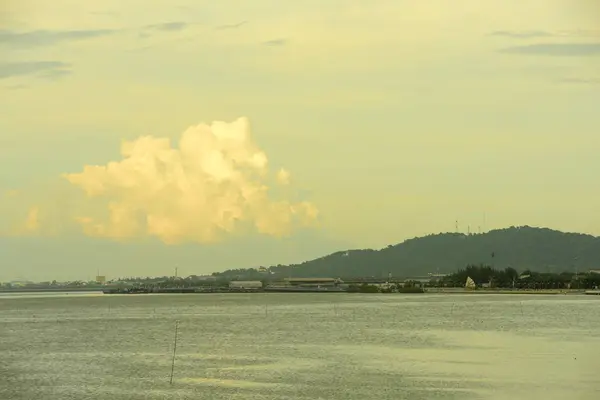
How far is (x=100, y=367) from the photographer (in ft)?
189

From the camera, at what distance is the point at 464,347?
67000mm

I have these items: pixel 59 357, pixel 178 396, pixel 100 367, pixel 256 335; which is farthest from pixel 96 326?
pixel 178 396

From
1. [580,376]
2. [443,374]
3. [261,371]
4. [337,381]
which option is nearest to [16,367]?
[261,371]

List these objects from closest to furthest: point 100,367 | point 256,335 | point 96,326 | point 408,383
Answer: point 408,383
point 100,367
point 256,335
point 96,326

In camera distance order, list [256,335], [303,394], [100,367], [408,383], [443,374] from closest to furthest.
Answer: [303,394] < [408,383] < [443,374] < [100,367] < [256,335]

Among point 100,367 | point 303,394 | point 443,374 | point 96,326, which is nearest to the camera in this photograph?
point 303,394

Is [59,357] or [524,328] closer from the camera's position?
[59,357]

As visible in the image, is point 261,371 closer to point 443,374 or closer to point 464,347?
point 443,374

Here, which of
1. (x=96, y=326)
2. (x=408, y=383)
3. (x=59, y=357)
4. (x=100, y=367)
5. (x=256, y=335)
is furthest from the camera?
(x=96, y=326)

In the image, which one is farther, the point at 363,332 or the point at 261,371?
the point at 363,332

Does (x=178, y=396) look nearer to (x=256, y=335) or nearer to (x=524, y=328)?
(x=256, y=335)

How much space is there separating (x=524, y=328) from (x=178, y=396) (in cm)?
4925

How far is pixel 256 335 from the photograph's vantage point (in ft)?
270

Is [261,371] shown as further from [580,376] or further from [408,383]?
[580,376]
